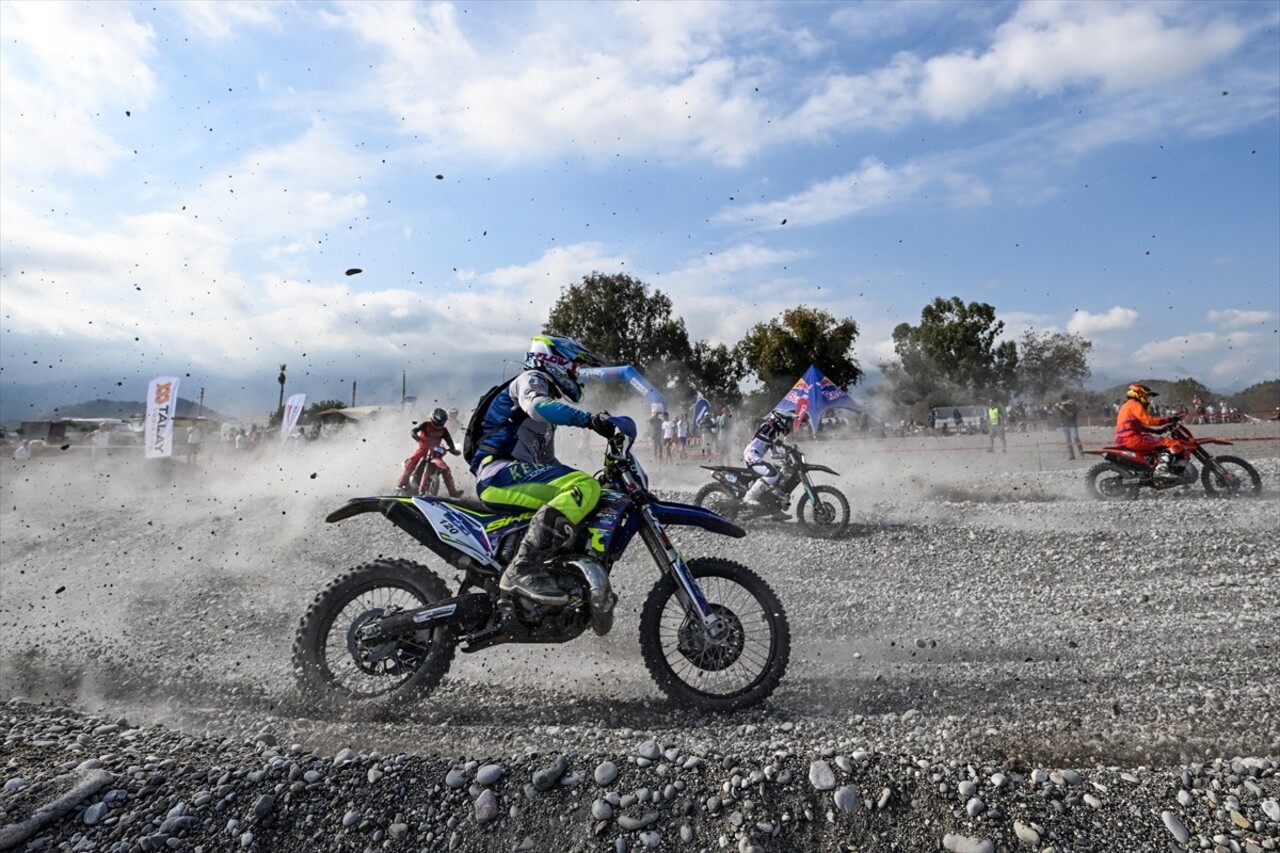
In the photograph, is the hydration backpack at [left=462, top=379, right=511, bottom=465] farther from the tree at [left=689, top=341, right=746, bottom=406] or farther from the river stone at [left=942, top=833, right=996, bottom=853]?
the tree at [left=689, top=341, right=746, bottom=406]

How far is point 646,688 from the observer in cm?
504

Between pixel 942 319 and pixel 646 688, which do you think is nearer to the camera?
pixel 646 688

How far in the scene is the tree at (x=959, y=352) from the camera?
187ft

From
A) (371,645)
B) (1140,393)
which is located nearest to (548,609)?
(371,645)

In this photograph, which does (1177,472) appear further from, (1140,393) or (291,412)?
(291,412)

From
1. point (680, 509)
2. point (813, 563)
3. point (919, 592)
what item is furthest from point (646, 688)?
point (813, 563)

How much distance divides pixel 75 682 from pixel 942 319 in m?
60.1

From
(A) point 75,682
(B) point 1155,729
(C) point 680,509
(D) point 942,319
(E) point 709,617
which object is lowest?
(A) point 75,682

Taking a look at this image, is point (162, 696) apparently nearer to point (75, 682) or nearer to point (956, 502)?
point (75, 682)

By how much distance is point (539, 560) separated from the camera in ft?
14.6

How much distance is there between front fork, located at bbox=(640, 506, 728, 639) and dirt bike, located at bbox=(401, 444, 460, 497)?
10428 millimetres

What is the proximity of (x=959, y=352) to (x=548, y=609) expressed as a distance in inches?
2304

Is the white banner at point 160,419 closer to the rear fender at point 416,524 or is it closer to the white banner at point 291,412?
the white banner at point 291,412

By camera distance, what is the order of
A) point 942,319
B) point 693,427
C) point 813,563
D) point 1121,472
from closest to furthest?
1. point 813,563
2. point 1121,472
3. point 693,427
4. point 942,319
